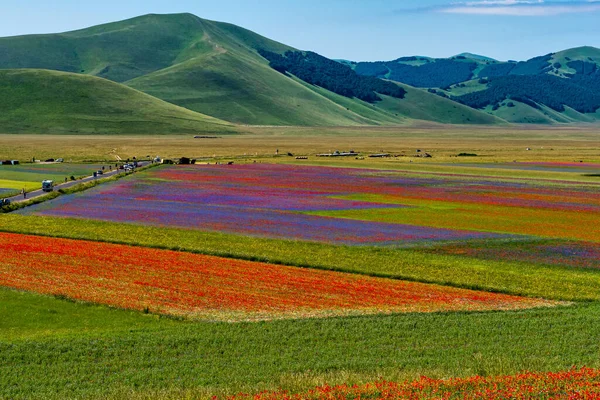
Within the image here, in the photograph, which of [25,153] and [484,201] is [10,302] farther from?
[25,153]

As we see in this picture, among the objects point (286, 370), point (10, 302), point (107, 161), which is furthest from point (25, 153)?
point (286, 370)

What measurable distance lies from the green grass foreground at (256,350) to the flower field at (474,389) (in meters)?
1.03

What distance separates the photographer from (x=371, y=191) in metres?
95.1

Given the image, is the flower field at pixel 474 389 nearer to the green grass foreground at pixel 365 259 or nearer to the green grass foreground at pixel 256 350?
the green grass foreground at pixel 256 350

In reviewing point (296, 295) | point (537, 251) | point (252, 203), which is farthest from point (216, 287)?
point (252, 203)

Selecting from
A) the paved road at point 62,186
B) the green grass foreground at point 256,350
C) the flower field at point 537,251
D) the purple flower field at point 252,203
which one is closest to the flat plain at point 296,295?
the green grass foreground at point 256,350

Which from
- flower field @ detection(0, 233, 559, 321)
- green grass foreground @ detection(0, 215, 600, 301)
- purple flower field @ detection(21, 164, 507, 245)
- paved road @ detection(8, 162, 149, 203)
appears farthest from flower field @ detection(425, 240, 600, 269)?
paved road @ detection(8, 162, 149, 203)

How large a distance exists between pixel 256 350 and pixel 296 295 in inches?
418

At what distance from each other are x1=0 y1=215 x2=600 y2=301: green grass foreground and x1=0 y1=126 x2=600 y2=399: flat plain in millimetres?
212

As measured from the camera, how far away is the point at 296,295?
39.5 meters

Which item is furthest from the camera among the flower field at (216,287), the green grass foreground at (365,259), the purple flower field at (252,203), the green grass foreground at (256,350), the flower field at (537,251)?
the purple flower field at (252,203)

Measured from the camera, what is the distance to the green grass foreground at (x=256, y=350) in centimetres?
2538

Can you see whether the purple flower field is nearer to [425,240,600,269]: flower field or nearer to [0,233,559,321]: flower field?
[425,240,600,269]: flower field

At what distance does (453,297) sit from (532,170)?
323 ft
